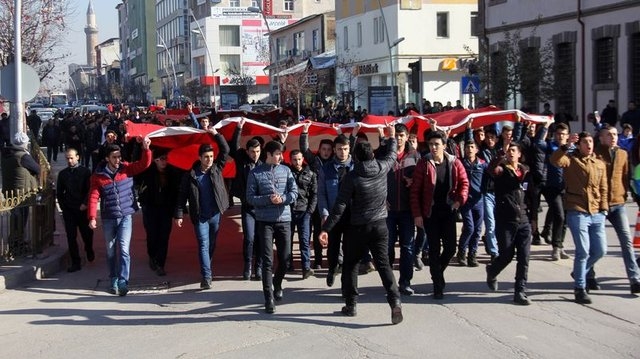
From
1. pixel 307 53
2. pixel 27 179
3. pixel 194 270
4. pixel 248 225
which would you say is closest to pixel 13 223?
pixel 27 179

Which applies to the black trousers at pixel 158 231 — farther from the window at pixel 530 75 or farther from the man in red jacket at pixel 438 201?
the window at pixel 530 75

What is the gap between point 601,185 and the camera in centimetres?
941

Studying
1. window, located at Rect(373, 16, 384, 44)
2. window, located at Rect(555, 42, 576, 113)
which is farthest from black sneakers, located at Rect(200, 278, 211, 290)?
window, located at Rect(373, 16, 384, 44)

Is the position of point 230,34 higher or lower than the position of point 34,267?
higher

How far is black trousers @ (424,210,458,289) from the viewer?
9594mm

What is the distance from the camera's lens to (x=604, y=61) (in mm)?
29391

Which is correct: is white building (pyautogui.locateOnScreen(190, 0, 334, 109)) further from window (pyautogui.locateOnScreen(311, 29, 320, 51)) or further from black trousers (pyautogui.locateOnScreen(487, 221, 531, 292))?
black trousers (pyautogui.locateOnScreen(487, 221, 531, 292))

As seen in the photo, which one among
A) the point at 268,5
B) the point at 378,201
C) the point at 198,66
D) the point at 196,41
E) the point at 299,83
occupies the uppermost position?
the point at 268,5

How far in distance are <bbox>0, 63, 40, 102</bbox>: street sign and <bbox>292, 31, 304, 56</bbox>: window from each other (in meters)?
54.7

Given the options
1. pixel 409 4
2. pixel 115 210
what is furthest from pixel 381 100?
pixel 115 210

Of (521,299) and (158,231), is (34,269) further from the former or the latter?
(521,299)

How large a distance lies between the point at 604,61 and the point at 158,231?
21561 mm

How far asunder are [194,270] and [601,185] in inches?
217

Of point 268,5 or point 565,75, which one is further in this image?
point 268,5
